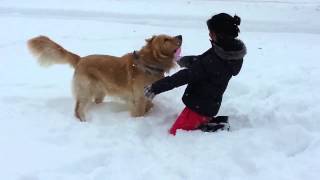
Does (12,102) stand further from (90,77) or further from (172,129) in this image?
(172,129)

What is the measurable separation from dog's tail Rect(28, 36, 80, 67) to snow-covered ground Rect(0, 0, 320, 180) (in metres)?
0.53

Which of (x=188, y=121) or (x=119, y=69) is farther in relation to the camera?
(x=119, y=69)

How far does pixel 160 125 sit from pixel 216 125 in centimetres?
63

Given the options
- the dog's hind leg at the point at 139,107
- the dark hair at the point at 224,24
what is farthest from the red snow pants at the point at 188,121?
the dark hair at the point at 224,24

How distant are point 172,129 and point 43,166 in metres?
1.48

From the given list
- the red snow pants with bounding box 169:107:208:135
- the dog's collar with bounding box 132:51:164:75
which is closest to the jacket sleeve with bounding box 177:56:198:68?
the dog's collar with bounding box 132:51:164:75

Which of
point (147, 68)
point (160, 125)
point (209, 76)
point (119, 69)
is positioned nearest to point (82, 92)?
point (119, 69)

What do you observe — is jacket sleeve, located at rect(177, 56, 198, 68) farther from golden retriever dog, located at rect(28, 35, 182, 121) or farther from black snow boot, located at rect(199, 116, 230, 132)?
black snow boot, located at rect(199, 116, 230, 132)

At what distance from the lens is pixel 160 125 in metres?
5.26

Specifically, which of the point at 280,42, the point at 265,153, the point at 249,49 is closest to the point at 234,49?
the point at 265,153

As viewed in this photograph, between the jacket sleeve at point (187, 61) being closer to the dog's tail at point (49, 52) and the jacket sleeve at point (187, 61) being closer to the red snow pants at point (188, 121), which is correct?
the red snow pants at point (188, 121)

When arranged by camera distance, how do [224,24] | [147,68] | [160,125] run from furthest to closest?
[147,68]
[160,125]
[224,24]

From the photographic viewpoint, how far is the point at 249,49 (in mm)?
8508

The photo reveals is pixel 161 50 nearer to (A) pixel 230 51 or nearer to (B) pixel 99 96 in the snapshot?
(A) pixel 230 51
